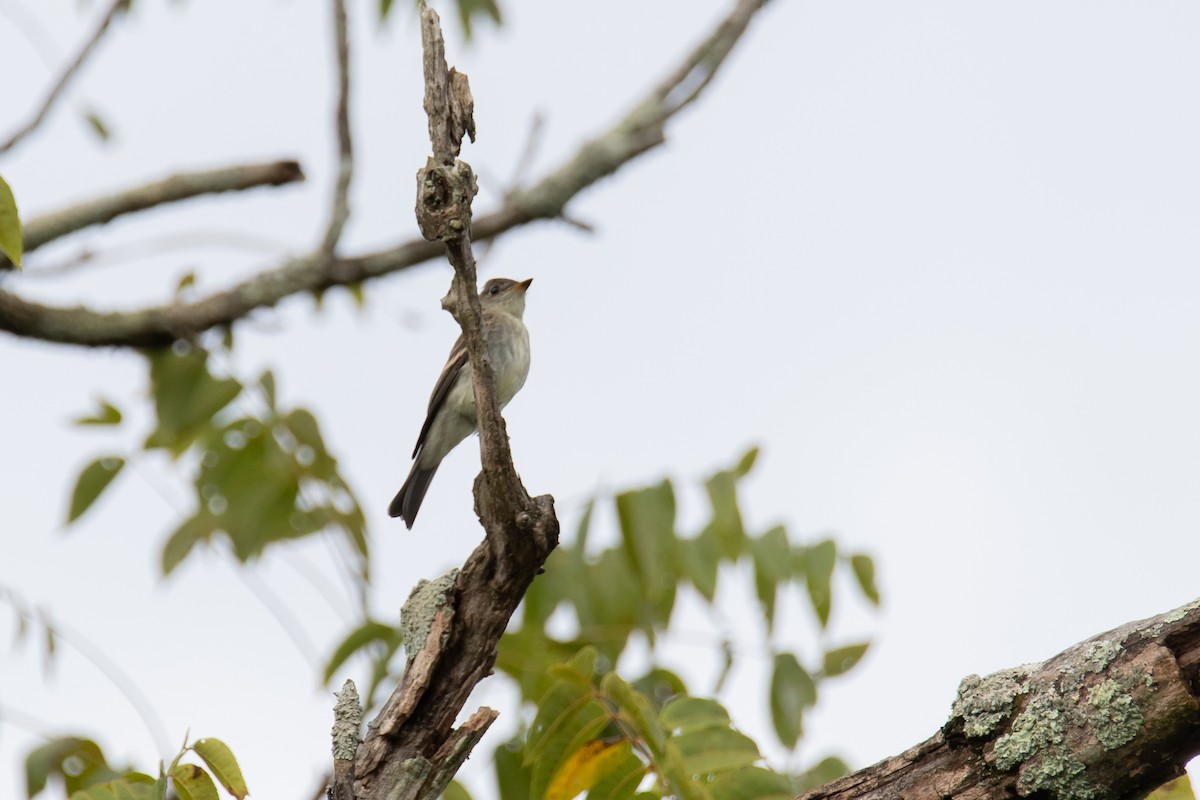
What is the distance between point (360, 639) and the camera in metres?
5.55

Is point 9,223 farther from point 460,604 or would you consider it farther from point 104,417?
point 104,417

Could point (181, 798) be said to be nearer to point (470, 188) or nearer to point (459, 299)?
point (459, 299)

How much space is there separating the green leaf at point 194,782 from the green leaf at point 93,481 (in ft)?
9.39

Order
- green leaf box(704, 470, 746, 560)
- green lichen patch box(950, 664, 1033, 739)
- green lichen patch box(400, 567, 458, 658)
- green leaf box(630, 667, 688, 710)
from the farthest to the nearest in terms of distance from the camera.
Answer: green leaf box(704, 470, 746, 560)
green leaf box(630, 667, 688, 710)
green lichen patch box(400, 567, 458, 658)
green lichen patch box(950, 664, 1033, 739)

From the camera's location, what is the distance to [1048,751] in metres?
2.95

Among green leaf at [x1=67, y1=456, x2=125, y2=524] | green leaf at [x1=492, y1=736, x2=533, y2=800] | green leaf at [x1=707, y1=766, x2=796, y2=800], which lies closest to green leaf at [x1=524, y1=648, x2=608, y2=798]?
green leaf at [x1=707, y1=766, x2=796, y2=800]

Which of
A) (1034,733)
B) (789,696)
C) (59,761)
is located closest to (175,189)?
(59,761)

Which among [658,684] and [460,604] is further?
[658,684]

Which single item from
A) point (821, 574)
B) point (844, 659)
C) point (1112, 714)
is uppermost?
point (821, 574)

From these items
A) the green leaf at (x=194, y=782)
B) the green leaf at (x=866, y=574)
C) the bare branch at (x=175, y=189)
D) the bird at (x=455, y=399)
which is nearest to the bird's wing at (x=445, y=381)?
the bird at (x=455, y=399)

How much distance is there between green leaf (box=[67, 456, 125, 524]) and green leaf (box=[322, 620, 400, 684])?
1313 mm

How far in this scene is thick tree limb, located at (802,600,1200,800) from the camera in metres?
2.86

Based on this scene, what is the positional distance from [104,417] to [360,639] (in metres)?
1.59

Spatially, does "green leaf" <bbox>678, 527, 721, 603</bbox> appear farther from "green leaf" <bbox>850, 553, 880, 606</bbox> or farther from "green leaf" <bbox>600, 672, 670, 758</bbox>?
"green leaf" <bbox>600, 672, 670, 758</bbox>
